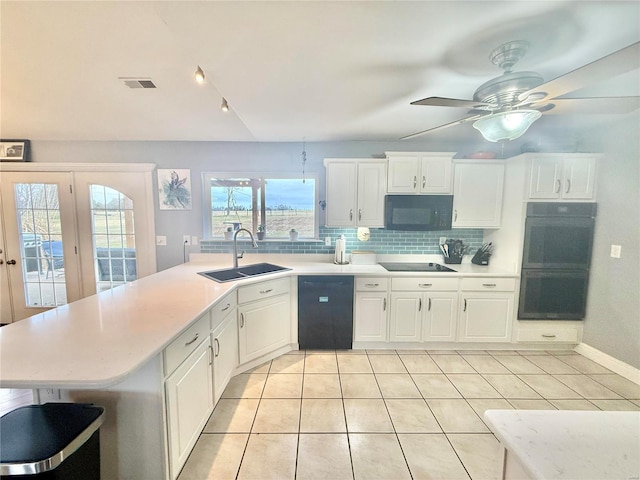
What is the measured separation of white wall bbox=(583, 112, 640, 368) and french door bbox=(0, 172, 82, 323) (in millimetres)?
5911

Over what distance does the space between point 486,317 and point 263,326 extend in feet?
7.78

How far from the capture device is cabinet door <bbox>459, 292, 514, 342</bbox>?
289 centimetres

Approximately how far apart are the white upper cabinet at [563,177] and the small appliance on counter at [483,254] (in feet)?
2.41

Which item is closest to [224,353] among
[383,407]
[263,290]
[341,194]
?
[263,290]

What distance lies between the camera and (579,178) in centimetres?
274

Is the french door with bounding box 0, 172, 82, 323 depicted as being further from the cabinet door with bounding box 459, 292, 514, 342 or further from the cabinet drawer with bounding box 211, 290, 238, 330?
the cabinet door with bounding box 459, 292, 514, 342

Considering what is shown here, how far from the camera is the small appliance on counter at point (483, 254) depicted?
3.24 m

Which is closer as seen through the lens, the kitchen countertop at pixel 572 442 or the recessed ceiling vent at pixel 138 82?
the kitchen countertop at pixel 572 442

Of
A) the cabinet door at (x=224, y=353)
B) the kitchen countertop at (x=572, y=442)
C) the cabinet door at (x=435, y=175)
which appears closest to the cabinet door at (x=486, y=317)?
the cabinet door at (x=435, y=175)

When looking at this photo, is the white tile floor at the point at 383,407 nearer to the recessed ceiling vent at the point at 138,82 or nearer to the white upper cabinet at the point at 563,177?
the white upper cabinet at the point at 563,177

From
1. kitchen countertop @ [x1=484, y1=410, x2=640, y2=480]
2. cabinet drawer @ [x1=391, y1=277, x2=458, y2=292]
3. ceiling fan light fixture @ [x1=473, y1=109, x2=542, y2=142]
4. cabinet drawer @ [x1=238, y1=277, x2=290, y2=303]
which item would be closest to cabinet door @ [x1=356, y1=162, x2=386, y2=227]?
cabinet drawer @ [x1=391, y1=277, x2=458, y2=292]

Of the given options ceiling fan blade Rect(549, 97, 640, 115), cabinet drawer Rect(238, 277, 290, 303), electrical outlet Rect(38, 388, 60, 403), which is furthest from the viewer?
cabinet drawer Rect(238, 277, 290, 303)

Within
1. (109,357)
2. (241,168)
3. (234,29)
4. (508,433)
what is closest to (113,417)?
(109,357)

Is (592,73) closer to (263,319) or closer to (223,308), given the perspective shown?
(223,308)
